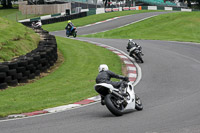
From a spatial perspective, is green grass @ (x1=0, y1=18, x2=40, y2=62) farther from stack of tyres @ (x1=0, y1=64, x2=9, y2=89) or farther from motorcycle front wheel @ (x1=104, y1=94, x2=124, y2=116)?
motorcycle front wheel @ (x1=104, y1=94, x2=124, y2=116)

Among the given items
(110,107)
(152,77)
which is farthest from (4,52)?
(110,107)

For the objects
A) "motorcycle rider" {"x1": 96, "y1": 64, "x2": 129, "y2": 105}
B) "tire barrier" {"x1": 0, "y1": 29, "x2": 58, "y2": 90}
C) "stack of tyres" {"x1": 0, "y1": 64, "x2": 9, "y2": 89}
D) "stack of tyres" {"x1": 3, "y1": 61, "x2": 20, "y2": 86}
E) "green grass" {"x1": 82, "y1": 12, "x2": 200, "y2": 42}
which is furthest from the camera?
"green grass" {"x1": 82, "y1": 12, "x2": 200, "y2": 42}

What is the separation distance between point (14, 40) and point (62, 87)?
17.3 ft

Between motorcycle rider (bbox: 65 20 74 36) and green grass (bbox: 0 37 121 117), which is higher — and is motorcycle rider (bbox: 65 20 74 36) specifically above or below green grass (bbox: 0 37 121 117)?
above

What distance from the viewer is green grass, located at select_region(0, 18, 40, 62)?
50.9 ft

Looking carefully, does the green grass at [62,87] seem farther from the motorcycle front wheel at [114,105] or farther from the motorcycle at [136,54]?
the motorcycle front wheel at [114,105]

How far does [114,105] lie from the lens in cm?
904

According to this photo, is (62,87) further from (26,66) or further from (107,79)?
(107,79)

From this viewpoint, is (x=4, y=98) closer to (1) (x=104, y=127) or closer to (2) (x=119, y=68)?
(1) (x=104, y=127)

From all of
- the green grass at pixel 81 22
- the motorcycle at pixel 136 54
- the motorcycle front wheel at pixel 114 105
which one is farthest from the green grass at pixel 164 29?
the motorcycle front wheel at pixel 114 105

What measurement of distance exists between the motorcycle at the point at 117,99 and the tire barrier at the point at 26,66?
4.30 meters

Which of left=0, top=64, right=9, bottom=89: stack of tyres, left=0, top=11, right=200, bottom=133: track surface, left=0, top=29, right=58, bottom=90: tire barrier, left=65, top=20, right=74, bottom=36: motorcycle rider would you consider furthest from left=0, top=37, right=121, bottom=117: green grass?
left=65, top=20, right=74, bottom=36: motorcycle rider

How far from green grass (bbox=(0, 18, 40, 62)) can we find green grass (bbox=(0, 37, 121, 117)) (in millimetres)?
1731

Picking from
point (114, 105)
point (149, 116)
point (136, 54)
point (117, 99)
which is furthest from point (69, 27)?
point (149, 116)
